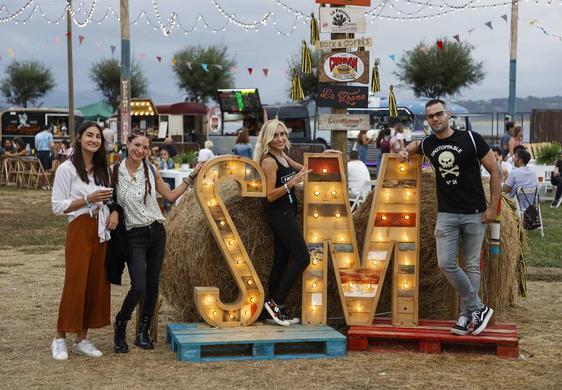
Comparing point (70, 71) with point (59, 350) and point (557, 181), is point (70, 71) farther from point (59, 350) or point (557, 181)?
point (59, 350)

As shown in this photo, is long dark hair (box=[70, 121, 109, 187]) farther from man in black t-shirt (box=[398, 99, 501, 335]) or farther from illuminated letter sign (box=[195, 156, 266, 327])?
man in black t-shirt (box=[398, 99, 501, 335])

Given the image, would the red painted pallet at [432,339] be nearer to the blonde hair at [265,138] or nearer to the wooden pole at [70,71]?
the blonde hair at [265,138]

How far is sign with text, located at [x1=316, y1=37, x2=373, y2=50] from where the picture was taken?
25.2ft

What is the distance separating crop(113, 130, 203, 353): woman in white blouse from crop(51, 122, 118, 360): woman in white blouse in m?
0.14

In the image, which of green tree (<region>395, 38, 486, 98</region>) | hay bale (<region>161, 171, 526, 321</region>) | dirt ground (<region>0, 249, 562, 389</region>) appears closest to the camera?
dirt ground (<region>0, 249, 562, 389</region>)

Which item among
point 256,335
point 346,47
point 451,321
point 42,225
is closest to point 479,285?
point 451,321

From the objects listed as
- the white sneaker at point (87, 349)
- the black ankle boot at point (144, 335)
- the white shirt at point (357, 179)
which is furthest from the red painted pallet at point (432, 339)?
the white shirt at point (357, 179)

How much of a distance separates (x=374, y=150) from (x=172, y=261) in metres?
20.4

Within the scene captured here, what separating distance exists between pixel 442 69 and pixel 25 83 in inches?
1280

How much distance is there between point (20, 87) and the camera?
69.4 m

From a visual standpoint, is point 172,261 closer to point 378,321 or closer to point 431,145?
point 378,321

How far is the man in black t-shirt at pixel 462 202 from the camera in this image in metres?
6.34

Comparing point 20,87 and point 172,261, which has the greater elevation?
point 20,87

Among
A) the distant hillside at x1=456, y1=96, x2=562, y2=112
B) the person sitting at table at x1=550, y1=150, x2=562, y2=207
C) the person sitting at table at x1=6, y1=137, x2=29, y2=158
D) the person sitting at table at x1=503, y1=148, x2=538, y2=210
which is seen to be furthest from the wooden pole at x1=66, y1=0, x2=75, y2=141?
the distant hillside at x1=456, y1=96, x2=562, y2=112
